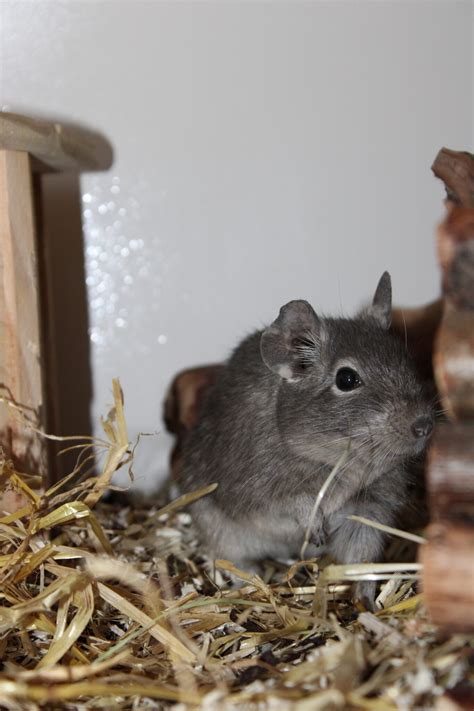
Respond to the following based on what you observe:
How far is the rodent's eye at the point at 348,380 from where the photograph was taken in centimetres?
323

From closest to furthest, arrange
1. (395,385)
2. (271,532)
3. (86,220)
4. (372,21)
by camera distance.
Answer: (395,385)
(271,532)
(372,21)
(86,220)

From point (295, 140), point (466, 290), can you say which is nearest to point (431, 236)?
point (295, 140)

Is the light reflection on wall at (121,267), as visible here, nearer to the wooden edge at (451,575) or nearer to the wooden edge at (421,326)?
the wooden edge at (421,326)

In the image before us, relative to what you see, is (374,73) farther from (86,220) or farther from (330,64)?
(86,220)

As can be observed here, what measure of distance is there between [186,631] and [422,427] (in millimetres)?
1228

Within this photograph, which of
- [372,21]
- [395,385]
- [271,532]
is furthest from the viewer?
[372,21]

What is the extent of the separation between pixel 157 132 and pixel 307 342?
174 cm

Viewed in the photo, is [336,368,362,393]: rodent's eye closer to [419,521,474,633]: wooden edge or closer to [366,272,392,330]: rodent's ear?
[366,272,392,330]: rodent's ear

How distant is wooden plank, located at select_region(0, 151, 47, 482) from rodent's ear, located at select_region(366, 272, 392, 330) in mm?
1594

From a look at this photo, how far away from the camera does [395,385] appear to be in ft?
10.4

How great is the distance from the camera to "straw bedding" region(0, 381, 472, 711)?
226cm

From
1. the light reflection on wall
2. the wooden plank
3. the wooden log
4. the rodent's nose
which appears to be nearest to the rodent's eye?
the rodent's nose

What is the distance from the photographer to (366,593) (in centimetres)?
314

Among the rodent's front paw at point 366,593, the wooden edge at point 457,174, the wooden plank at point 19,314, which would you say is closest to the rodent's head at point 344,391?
the rodent's front paw at point 366,593
